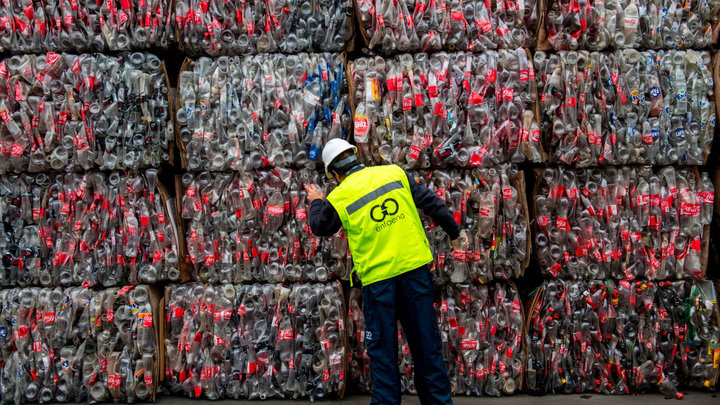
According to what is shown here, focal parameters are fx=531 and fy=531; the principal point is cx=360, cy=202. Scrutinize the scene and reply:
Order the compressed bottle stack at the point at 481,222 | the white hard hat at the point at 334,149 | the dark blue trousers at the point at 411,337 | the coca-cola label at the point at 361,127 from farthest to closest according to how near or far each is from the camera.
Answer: the compressed bottle stack at the point at 481,222 → the coca-cola label at the point at 361,127 → the white hard hat at the point at 334,149 → the dark blue trousers at the point at 411,337

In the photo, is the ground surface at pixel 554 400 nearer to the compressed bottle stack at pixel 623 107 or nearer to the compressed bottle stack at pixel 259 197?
the compressed bottle stack at pixel 259 197

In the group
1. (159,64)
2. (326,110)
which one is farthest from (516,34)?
(159,64)

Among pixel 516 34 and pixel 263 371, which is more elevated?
pixel 516 34

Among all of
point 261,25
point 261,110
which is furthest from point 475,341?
point 261,25

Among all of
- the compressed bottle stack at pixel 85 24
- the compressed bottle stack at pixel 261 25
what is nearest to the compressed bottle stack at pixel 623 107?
the compressed bottle stack at pixel 261 25

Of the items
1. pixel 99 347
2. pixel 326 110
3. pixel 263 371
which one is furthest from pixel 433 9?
pixel 99 347

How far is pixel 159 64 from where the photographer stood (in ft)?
13.4

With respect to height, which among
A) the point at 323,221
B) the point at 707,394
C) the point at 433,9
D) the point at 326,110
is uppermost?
the point at 433,9

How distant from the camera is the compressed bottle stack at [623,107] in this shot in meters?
4.04

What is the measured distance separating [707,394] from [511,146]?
8.00 ft

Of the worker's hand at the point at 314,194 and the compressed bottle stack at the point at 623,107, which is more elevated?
the compressed bottle stack at the point at 623,107

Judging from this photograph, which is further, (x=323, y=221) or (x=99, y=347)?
(x=99, y=347)

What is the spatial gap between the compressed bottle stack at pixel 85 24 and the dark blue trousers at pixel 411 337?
100 inches

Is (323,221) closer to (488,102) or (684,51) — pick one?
(488,102)
